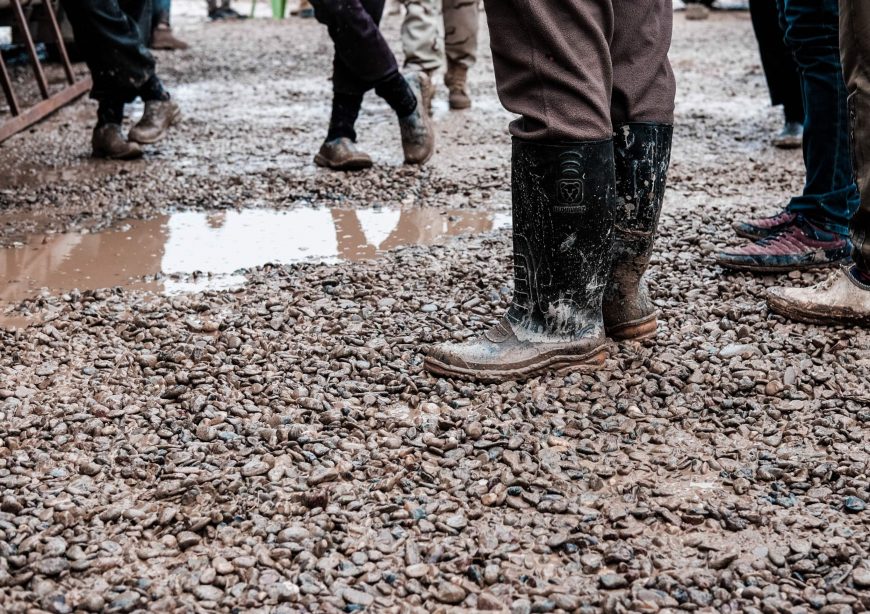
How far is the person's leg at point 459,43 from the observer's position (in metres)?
5.41

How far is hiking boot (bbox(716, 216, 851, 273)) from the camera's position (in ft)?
9.12

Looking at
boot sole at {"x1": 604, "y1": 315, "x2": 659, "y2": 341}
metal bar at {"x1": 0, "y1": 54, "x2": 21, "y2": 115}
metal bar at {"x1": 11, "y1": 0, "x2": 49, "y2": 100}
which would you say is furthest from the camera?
metal bar at {"x1": 11, "y1": 0, "x2": 49, "y2": 100}

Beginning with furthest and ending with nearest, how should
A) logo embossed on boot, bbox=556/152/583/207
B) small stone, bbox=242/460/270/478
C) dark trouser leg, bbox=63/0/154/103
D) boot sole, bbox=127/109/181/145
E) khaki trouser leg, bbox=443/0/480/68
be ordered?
khaki trouser leg, bbox=443/0/480/68
boot sole, bbox=127/109/181/145
dark trouser leg, bbox=63/0/154/103
logo embossed on boot, bbox=556/152/583/207
small stone, bbox=242/460/270/478

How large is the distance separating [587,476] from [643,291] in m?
0.70

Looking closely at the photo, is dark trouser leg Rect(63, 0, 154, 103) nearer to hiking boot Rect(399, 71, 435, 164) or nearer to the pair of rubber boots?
hiking boot Rect(399, 71, 435, 164)

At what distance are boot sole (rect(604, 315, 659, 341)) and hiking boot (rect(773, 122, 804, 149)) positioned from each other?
2.39m

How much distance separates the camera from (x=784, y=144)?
438 centimetres

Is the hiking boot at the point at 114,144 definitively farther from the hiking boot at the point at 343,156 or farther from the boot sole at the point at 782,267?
the boot sole at the point at 782,267

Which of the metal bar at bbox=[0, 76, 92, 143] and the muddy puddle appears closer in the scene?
the muddy puddle

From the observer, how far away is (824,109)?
2719 millimetres

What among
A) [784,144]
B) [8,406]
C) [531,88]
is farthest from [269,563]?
[784,144]

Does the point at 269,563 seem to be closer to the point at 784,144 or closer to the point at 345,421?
the point at 345,421

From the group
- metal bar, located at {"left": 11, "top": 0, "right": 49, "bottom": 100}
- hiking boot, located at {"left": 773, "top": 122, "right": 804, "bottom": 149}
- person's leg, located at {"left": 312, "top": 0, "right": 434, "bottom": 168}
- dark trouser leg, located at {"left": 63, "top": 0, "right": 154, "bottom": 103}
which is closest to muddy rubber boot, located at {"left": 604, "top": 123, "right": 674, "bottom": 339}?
person's leg, located at {"left": 312, "top": 0, "right": 434, "bottom": 168}

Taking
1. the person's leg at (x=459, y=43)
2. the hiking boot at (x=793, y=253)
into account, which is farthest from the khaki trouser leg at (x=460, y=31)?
the hiking boot at (x=793, y=253)
